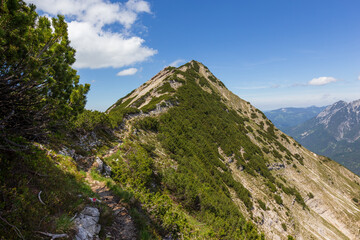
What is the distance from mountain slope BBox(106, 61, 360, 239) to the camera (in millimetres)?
15102

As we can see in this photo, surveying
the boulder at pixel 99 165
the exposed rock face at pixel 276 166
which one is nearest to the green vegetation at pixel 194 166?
the boulder at pixel 99 165

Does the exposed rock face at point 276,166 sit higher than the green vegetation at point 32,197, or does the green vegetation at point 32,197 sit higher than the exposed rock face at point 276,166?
the green vegetation at point 32,197

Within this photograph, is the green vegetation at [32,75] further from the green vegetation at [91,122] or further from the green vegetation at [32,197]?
the green vegetation at [91,122]

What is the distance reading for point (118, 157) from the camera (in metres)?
15.5

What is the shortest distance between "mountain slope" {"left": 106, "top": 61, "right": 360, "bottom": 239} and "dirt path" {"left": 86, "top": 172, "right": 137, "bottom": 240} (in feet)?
6.04

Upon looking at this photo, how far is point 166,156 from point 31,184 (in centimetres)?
1745

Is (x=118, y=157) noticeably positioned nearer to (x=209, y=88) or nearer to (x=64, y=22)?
(x=64, y=22)

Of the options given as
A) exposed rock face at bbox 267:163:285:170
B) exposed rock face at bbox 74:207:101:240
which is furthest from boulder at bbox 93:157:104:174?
exposed rock face at bbox 267:163:285:170

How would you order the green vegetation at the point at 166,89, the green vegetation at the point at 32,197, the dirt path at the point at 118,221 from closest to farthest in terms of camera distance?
the green vegetation at the point at 32,197 → the dirt path at the point at 118,221 → the green vegetation at the point at 166,89

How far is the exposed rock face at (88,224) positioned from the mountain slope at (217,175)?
3469 mm

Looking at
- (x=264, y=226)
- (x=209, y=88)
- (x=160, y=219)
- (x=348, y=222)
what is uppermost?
(x=209, y=88)

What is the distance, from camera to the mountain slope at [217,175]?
1510 centimetres

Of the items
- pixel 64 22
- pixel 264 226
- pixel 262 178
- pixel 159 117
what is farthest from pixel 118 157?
pixel 262 178

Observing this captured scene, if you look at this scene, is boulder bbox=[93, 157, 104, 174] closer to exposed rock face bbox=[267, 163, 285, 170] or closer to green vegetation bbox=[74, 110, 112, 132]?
green vegetation bbox=[74, 110, 112, 132]
